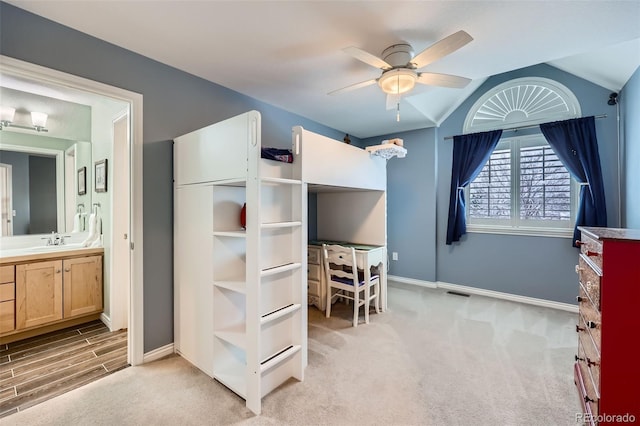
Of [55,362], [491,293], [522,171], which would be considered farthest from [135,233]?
[522,171]

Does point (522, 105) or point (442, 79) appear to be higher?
point (522, 105)

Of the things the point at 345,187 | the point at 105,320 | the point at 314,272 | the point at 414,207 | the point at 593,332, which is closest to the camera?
the point at 593,332

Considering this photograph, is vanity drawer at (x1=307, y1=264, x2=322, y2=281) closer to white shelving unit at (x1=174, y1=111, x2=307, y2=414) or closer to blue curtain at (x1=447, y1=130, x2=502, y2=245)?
white shelving unit at (x1=174, y1=111, x2=307, y2=414)

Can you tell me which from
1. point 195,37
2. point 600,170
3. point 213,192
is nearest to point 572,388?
point 600,170

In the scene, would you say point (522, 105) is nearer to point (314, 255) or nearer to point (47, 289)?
point (314, 255)

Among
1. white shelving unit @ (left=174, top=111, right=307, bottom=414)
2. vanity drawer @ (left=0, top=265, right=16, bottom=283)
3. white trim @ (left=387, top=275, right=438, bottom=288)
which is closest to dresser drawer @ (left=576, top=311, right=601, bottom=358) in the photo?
white shelving unit @ (left=174, top=111, right=307, bottom=414)

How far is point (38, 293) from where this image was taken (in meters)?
2.56

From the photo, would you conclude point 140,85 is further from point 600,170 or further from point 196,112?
point 600,170

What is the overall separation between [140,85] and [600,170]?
4.66 metres

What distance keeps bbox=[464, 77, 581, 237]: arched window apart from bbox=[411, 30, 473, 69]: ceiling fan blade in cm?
255

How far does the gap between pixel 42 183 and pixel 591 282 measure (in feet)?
15.9

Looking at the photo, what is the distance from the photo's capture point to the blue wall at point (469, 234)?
3.14m

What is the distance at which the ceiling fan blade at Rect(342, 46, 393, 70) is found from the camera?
5.74 ft

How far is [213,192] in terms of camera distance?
6.59 ft
